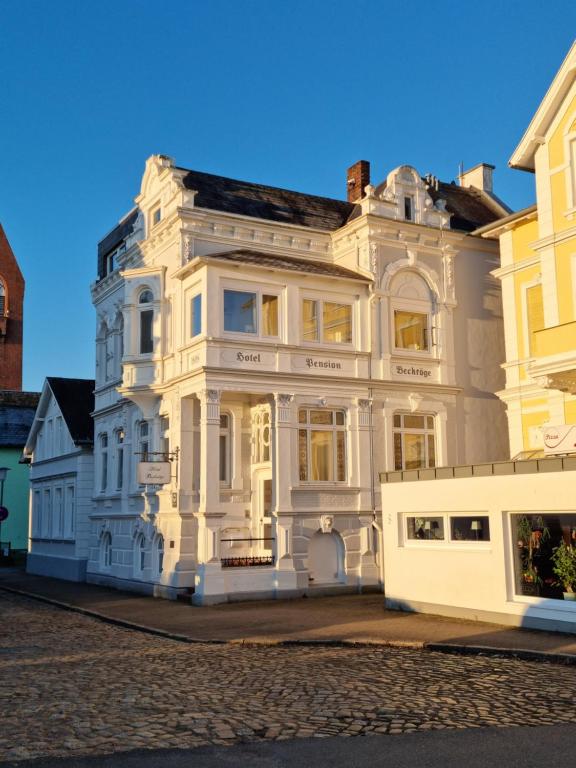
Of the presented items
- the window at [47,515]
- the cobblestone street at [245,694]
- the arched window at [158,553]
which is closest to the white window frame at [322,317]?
the arched window at [158,553]

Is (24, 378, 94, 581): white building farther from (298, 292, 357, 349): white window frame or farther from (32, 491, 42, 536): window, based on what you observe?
(298, 292, 357, 349): white window frame

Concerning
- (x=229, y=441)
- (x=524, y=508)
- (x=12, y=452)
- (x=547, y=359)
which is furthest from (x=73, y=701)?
(x=12, y=452)

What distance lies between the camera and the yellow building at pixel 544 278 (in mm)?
20547

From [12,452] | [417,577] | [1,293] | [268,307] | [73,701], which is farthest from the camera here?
[1,293]

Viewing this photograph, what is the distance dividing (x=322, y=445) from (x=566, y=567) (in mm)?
11011

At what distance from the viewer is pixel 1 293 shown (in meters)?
72.9

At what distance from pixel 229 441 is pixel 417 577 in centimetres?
926

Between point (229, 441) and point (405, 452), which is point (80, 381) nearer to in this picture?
point (229, 441)

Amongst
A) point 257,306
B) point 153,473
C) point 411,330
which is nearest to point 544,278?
point 411,330

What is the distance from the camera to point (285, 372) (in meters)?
24.8

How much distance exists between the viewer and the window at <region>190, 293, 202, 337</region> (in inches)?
970

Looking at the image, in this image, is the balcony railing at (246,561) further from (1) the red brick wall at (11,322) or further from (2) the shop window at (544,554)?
(1) the red brick wall at (11,322)

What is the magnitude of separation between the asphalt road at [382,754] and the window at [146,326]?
66.7ft

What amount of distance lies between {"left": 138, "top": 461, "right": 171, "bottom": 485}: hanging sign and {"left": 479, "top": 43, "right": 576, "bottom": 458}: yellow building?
994 centimetres
